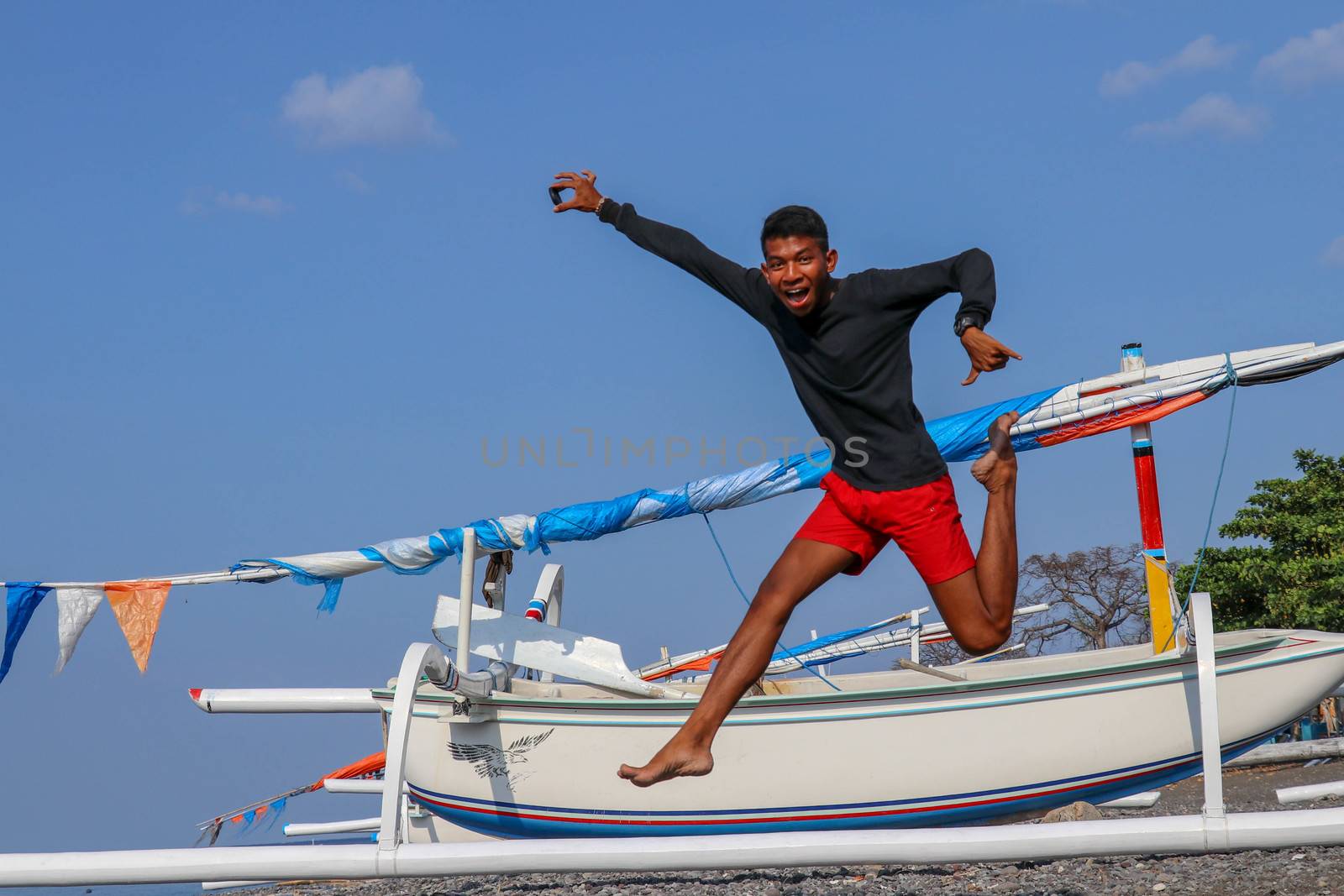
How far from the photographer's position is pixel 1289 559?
17.9 metres

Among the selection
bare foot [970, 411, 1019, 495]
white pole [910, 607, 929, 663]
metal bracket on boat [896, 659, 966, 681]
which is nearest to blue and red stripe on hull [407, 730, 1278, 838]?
metal bracket on boat [896, 659, 966, 681]

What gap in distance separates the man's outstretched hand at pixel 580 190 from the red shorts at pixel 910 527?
167 cm

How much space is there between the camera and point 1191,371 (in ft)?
23.3

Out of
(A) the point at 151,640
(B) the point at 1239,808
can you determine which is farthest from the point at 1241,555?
(A) the point at 151,640

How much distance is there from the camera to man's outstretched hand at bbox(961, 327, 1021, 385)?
12.8 feet

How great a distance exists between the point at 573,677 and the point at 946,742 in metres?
2.06

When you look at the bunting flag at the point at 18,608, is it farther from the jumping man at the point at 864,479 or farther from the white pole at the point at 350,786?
the jumping man at the point at 864,479

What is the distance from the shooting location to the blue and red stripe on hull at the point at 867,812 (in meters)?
6.52

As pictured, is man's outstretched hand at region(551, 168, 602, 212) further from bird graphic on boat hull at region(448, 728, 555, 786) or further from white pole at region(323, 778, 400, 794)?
white pole at region(323, 778, 400, 794)

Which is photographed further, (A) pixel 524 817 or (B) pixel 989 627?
(A) pixel 524 817

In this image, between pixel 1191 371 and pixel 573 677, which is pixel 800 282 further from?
pixel 1191 371

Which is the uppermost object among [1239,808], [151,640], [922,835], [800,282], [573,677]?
[800,282]

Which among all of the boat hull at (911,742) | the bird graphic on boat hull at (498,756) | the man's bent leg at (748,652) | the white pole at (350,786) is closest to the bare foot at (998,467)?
the man's bent leg at (748,652)

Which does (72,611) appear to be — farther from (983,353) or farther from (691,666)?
(691,666)
